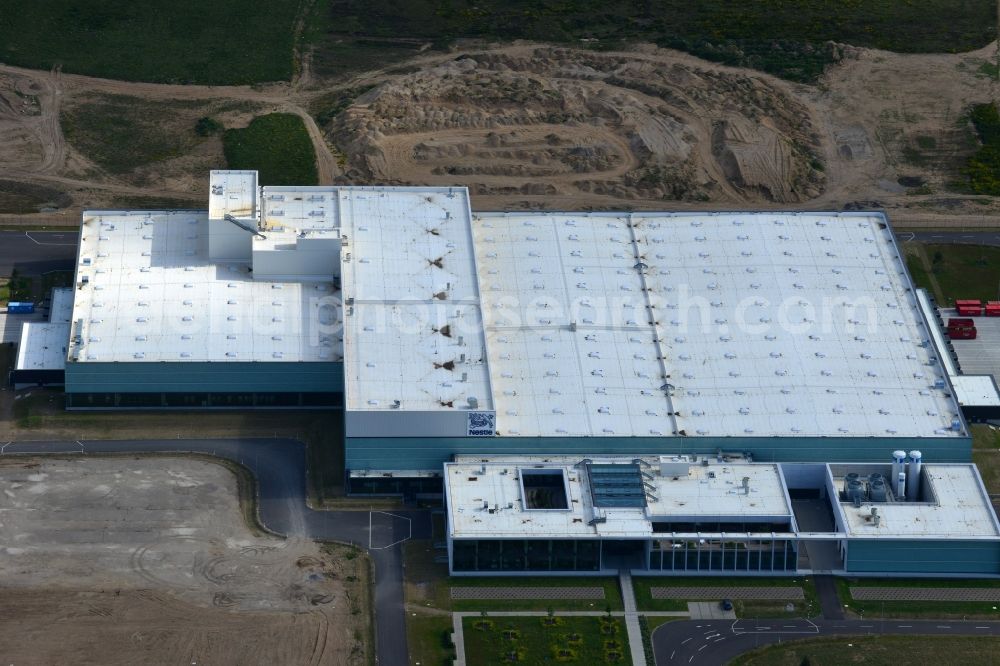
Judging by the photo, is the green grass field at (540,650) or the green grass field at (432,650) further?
the green grass field at (540,650)

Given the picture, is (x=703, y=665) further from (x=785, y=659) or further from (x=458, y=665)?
(x=458, y=665)

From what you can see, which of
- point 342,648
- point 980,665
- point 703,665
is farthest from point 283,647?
point 980,665

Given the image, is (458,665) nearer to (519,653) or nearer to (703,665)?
(519,653)

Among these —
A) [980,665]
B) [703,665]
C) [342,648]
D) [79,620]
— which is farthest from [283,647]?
[980,665]

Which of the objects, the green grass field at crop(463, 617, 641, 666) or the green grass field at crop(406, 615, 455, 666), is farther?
the green grass field at crop(463, 617, 641, 666)

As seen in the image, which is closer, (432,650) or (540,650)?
(432,650)

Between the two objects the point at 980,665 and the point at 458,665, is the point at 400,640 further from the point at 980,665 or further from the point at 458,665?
the point at 980,665

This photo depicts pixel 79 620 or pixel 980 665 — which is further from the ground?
pixel 79 620

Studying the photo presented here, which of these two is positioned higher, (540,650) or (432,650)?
(432,650)

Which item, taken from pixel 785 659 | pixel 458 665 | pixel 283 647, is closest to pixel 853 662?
pixel 785 659
